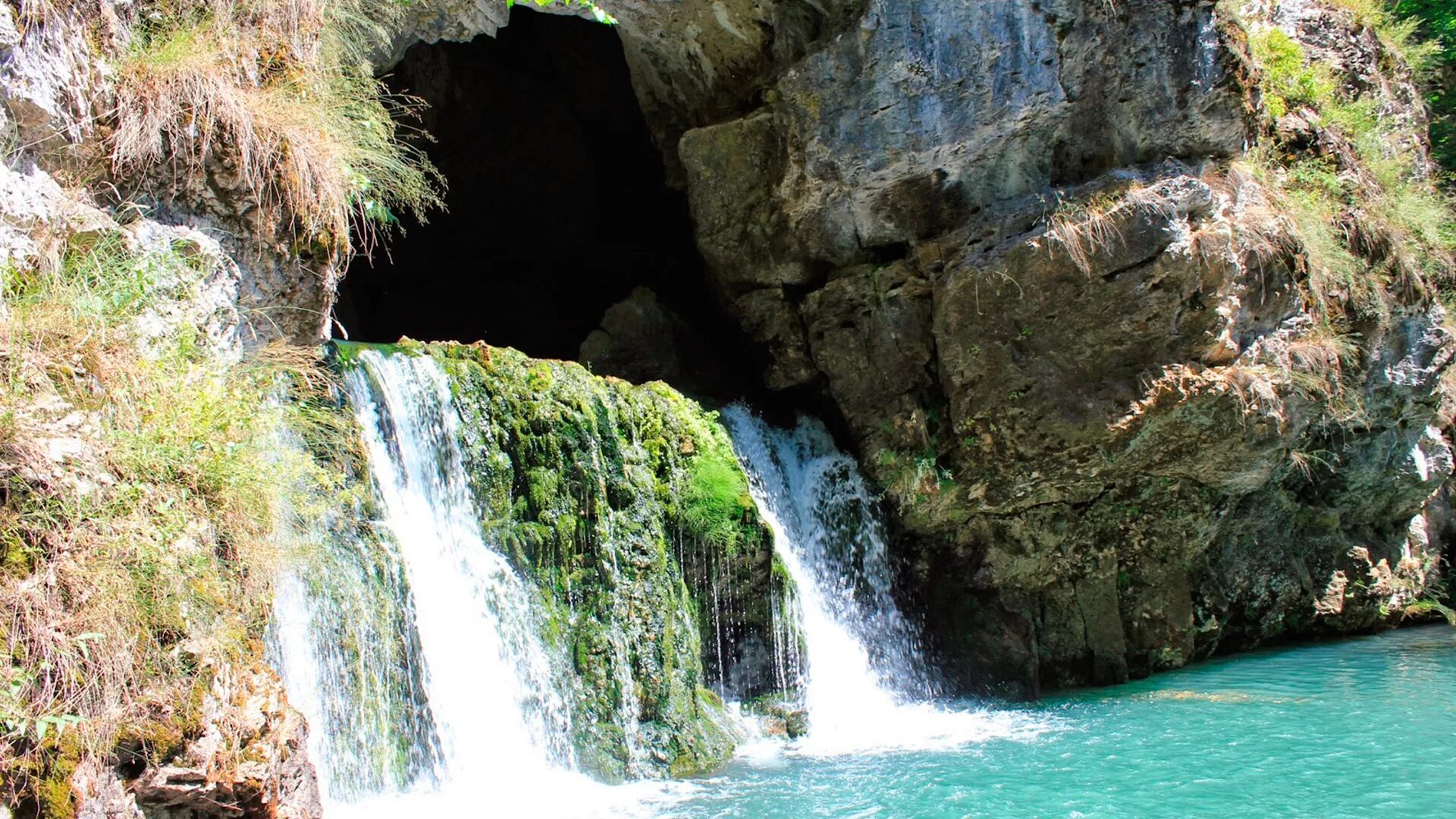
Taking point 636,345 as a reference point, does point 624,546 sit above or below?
below

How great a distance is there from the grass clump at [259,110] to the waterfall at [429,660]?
1261 millimetres

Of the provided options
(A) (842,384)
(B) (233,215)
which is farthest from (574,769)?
(A) (842,384)

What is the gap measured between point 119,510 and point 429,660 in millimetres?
2538

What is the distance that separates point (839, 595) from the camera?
8.69m

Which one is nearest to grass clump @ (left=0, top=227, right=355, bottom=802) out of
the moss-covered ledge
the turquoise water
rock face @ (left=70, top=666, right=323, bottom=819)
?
rock face @ (left=70, top=666, right=323, bottom=819)

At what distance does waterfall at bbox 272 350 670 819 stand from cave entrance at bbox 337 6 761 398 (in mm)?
5132

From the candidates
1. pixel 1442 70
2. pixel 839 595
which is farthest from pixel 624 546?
pixel 1442 70

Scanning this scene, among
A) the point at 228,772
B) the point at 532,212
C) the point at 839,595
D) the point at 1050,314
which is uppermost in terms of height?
the point at 532,212

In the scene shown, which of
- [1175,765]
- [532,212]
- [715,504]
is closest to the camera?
[1175,765]

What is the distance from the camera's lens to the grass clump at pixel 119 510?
321cm

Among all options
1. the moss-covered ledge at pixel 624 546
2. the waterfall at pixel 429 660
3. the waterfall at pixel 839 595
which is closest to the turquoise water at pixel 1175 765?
the moss-covered ledge at pixel 624 546

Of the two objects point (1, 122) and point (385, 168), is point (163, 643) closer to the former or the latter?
point (1, 122)

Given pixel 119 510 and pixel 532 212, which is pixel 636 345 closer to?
pixel 532 212

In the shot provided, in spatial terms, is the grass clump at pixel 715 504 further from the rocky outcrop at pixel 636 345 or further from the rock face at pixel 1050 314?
the rocky outcrop at pixel 636 345
